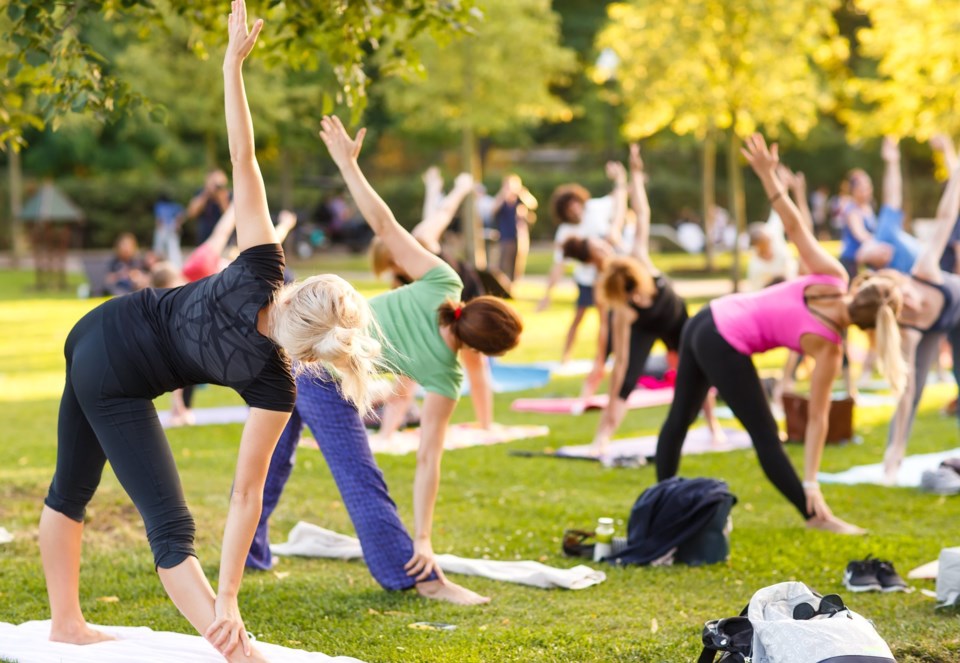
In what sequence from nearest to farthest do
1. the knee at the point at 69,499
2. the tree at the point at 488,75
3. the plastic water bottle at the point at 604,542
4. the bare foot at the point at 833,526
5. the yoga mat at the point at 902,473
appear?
the knee at the point at 69,499, the plastic water bottle at the point at 604,542, the bare foot at the point at 833,526, the yoga mat at the point at 902,473, the tree at the point at 488,75

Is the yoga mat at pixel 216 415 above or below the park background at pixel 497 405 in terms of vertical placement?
below

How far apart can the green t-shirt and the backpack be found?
4.90 feet

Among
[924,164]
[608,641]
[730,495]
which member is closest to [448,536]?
[730,495]

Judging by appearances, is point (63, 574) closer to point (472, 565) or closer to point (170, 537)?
point (170, 537)

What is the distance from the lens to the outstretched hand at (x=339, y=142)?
5.16 m

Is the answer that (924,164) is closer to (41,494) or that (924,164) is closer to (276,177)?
(276,177)

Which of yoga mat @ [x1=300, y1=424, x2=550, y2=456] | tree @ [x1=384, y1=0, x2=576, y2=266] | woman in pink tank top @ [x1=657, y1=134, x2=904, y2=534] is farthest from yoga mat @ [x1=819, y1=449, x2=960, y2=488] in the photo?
tree @ [x1=384, y1=0, x2=576, y2=266]

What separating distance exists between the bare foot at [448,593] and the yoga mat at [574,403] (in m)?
5.77

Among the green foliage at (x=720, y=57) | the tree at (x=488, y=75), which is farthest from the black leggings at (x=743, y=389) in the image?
the tree at (x=488, y=75)

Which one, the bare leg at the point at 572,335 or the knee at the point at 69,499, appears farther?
the bare leg at the point at 572,335

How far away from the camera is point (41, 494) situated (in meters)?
7.54

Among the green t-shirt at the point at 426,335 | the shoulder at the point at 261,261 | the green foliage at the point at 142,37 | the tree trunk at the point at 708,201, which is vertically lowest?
the tree trunk at the point at 708,201

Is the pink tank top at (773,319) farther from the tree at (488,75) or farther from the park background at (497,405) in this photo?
the tree at (488,75)

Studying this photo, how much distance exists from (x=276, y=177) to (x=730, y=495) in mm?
34811
